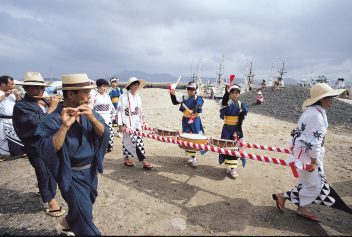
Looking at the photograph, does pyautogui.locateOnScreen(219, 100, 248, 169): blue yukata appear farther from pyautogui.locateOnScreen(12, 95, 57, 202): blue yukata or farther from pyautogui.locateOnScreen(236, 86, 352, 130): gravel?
pyautogui.locateOnScreen(236, 86, 352, 130): gravel

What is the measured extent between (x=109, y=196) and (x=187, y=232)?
6.39ft

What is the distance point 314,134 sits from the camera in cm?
402

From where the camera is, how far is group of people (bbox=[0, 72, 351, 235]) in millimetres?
2793

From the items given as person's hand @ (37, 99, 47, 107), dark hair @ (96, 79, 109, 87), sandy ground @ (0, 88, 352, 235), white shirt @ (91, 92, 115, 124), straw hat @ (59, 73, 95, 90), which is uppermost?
straw hat @ (59, 73, 95, 90)

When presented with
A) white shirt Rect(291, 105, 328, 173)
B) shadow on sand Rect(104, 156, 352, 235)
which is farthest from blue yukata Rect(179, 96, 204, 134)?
white shirt Rect(291, 105, 328, 173)

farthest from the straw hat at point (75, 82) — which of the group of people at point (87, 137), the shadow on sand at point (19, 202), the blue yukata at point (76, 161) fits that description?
the shadow on sand at point (19, 202)

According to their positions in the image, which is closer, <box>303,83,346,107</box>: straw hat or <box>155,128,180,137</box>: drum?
<box>303,83,346,107</box>: straw hat

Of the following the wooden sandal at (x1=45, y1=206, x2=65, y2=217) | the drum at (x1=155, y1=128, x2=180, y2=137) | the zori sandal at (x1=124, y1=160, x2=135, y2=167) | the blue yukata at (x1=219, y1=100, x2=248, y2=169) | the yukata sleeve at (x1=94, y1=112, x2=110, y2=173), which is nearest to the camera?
the yukata sleeve at (x1=94, y1=112, x2=110, y2=173)

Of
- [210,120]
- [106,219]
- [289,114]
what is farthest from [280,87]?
[106,219]

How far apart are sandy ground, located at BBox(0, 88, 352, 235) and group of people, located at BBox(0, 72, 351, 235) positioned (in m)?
0.32

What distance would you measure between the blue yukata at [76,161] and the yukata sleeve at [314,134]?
3147 millimetres

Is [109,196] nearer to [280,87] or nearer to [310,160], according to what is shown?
[310,160]

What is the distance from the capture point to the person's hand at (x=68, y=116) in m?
2.52

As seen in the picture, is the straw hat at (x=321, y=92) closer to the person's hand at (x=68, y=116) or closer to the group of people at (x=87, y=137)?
the group of people at (x=87, y=137)
